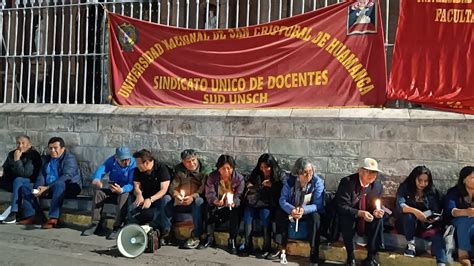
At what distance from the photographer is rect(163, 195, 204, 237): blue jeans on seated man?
6.73 m

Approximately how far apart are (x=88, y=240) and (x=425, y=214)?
14.7 feet

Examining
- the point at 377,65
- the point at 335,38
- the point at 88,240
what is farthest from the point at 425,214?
the point at 88,240

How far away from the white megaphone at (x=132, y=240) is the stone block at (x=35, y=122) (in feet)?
12.1

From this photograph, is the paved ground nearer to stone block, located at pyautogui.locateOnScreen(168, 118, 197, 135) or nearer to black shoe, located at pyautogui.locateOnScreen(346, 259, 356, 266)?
black shoe, located at pyautogui.locateOnScreen(346, 259, 356, 266)

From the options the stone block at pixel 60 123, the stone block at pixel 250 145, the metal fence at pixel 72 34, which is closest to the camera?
the stone block at pixel 250 145

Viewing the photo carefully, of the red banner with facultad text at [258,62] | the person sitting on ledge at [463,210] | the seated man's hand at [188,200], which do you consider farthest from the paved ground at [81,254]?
the red banner with facultad text at [258,62]

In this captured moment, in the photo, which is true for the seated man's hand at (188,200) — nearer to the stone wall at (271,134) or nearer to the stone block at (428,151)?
the stone wall at (271,134)

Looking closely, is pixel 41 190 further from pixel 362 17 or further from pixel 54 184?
pixel 362 17

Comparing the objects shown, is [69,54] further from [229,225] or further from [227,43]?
[229,225]

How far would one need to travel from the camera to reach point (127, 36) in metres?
8.53

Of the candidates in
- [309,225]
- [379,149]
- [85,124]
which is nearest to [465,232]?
[379,149]

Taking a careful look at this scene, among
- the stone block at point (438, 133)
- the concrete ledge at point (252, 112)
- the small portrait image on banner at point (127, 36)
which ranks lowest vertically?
the stone block at point (438, 133)

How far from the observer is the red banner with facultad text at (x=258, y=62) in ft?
22.5

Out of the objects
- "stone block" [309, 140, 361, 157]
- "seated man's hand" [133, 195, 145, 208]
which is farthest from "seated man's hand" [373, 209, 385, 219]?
"seated man's hand" [133, 195, 145, 208]
